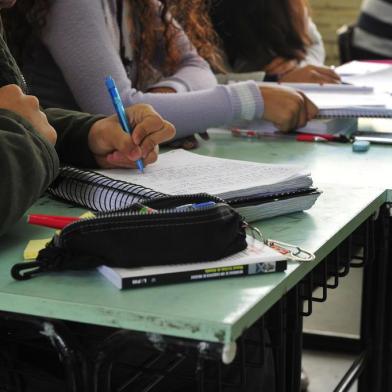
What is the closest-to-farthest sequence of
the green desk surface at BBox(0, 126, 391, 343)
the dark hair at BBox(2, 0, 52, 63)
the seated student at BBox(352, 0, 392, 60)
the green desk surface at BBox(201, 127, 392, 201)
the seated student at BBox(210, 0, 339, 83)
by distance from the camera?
the green desk surface at BBox(0, 126, 391, 343)
the green desk surface at BBox(201, 127, 392, 201)
the dark hair at BBox(2, 0, 52, 63)
the seated student at BBox(210, 0, 339, 83)
the seated student at BBox(352, 0, 392, 60)

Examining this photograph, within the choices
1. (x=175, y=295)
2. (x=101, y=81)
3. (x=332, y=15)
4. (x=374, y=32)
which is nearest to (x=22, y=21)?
(x=101, y=81)

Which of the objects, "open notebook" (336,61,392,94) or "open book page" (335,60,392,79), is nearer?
"open notebook" (336,61,392,94)

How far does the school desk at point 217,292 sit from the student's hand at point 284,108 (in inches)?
13.2

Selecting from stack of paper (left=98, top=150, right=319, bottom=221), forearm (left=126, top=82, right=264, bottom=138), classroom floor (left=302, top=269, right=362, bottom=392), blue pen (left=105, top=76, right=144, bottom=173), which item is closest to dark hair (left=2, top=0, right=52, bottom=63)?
forearm (left=126, top=82, right=264, bottom=138)

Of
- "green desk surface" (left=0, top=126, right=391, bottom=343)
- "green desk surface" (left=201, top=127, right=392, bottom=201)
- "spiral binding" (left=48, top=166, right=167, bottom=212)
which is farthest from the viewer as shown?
"green desk surface" (left=201, top=127, right=392, bottom=201)

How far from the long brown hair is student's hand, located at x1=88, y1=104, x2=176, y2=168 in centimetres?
41

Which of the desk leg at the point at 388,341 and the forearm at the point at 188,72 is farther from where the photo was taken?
the forearm at the point at 188,72

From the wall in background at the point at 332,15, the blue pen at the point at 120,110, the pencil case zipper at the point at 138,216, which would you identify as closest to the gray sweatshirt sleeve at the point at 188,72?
the blue pen at the point at 120,110

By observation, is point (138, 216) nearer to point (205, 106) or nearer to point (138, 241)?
point (138, 241)

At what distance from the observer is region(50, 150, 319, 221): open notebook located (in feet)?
3.44

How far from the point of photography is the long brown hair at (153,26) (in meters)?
1.58

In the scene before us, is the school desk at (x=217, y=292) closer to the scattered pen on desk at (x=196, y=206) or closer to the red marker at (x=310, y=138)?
the scattered pen on desk at (x=196, y=206)

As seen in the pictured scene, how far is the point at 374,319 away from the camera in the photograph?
5.51 ft

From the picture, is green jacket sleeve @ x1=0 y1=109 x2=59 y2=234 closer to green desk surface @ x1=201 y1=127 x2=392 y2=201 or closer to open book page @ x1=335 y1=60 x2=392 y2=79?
green desk surface @ x1=201 y1=127 x2=392 y2=201
